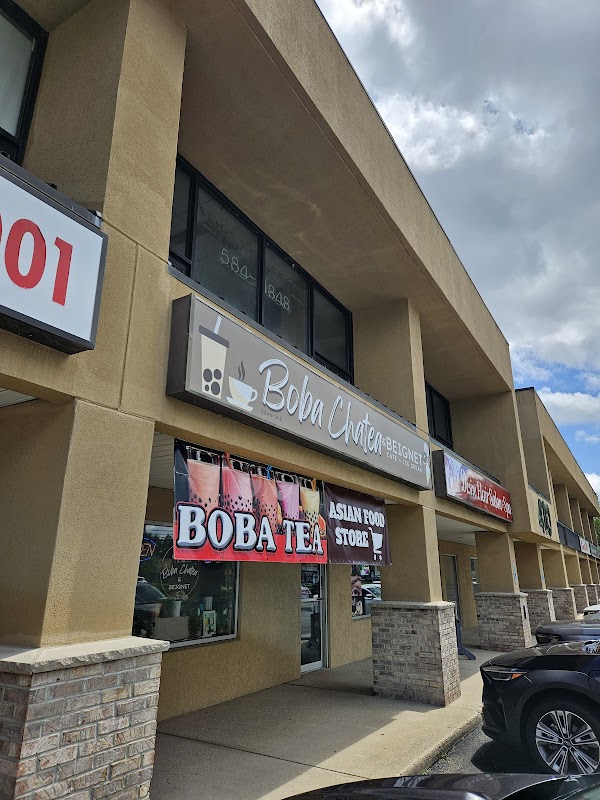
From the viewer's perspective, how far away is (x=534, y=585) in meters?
17.8

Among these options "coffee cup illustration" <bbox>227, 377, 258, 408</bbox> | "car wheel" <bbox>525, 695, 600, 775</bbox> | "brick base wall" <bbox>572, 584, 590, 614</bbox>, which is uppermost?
"coffee cup illustration" <bbox>227, 377, 258, 408</bbox>

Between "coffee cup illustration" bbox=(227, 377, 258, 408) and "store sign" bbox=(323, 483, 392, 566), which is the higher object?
"coffee cup illustration" bbox=(227, 377, 258, 408)

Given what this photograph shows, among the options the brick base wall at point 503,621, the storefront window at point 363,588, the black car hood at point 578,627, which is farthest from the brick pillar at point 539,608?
the storefront window at point 363,588

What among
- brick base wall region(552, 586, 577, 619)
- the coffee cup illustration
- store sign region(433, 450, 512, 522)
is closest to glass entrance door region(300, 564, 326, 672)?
store sign region(433, 450, 512, 522)

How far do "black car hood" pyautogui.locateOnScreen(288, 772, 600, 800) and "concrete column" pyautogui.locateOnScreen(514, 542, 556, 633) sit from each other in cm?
1629

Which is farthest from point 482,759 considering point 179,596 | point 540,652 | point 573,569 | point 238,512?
point 573,569

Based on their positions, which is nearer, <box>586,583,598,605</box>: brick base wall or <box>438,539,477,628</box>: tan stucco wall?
<box>438,539,477,628</box>: tan stucco wall

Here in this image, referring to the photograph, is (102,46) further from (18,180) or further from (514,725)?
(514,725)

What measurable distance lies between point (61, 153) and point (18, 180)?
56.3 inches

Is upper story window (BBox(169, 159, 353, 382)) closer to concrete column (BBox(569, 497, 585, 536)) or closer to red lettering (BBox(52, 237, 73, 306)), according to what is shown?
red lettering (BBox(52, 237, 73, 306))

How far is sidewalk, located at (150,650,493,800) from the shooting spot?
5.16 metres

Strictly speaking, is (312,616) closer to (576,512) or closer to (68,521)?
(68,521)

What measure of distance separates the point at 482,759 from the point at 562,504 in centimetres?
2709

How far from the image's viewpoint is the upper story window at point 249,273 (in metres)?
7.29
